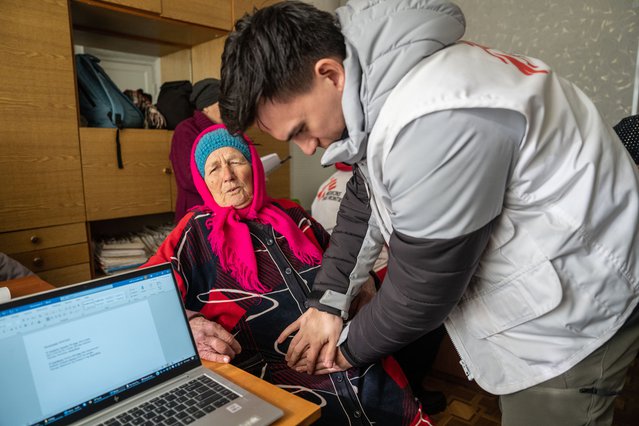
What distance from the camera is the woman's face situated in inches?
57.3

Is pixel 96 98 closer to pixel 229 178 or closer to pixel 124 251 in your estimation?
pixel 124 251

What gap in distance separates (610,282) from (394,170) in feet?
1.41

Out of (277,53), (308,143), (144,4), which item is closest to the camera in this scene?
(277,53)

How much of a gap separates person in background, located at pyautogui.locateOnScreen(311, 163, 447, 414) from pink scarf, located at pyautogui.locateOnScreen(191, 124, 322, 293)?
0.27m

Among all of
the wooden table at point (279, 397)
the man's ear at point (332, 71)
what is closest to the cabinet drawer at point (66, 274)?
the wooden table at point (279, 397)

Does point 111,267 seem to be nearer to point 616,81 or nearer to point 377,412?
point 377,412

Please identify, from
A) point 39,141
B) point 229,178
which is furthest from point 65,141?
point 229,178

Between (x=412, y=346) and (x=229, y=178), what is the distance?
3.22 ft

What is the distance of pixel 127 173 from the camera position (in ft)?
6.92

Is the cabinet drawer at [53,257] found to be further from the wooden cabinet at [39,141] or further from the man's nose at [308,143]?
the man's nose at [308,143]

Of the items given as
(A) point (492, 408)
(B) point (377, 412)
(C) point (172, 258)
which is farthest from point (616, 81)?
(C) point (172, 258)

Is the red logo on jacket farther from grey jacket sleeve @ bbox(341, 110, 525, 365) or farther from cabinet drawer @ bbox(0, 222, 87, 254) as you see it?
cabinet drawer @ bbox(0, 222, 87, 254)

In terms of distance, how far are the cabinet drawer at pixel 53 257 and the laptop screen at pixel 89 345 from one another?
1438 millimetres

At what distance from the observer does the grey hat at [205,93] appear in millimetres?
2178
